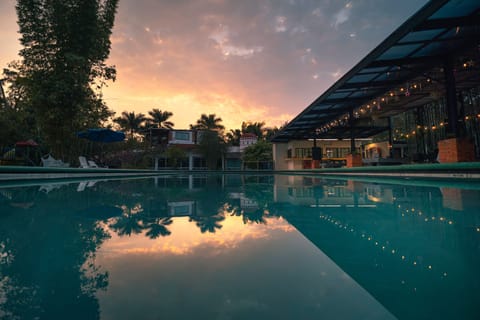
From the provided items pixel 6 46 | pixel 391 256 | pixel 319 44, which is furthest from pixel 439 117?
pixel 6 46

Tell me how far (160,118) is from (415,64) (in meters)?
30.7

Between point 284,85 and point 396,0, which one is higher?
point 396,0

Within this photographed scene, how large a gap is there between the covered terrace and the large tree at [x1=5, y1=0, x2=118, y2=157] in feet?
38.4

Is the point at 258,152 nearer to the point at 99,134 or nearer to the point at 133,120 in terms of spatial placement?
the point at 99,134

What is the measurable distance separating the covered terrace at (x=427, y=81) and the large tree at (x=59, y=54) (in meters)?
11.7

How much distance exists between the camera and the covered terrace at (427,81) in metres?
5.89

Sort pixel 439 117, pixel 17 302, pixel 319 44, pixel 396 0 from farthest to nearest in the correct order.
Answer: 1. pixel 319 44
2. pixel 396 0
3. pixel 439 117
4. pixel 17 302

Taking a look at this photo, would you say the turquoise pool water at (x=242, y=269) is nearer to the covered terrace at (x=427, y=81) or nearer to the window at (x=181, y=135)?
the covered terrace at (x=427, y=81)

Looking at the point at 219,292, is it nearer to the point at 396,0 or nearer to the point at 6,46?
the point at 6,46

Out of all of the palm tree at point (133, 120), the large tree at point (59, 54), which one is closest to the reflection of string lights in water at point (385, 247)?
the large tree at point (59, 54)

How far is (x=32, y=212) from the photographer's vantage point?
274cm

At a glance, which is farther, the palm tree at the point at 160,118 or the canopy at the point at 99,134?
the palm tree at the point at 160,118

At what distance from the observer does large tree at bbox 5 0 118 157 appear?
968 centimetres

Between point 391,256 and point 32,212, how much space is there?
3.78m
